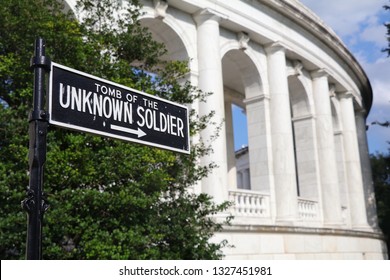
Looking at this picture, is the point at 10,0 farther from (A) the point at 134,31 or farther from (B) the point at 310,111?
(B) the point at 310,111

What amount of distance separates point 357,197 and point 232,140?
9916 mm

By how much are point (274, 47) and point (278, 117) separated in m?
4.18

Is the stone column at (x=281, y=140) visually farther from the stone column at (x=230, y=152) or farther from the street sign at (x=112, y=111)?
the street sign at (x=112, y=111)

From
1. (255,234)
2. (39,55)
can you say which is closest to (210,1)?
(255,234)

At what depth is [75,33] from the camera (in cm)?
1329

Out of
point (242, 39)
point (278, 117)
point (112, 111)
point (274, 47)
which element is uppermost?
point (274, 47)

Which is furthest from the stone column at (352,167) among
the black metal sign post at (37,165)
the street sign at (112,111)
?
the black metal sign post at (37,165)

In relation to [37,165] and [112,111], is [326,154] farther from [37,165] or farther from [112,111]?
[37,165]

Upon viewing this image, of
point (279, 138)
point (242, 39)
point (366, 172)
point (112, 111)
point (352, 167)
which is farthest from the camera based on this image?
point (366, 172)

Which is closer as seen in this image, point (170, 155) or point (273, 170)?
point (170, 155)

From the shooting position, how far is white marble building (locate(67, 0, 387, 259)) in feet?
80.9

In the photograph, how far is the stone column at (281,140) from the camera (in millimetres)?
27391

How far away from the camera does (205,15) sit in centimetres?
2548

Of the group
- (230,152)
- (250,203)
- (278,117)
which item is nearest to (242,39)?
(278,117)
